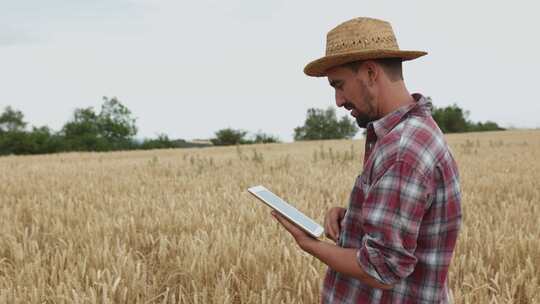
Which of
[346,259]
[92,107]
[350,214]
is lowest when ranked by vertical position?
[346,259]

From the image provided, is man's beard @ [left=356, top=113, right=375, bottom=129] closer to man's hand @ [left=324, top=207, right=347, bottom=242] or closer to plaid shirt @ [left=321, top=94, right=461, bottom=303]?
plaid shirt @ [left=321, top=94, right=461, bottom=303]

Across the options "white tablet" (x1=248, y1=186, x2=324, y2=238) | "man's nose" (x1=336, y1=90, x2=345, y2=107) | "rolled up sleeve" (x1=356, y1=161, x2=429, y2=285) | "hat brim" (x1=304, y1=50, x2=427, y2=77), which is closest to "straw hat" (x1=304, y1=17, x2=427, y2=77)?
"hat brim" (x1=304, y1=50, x2=427, y2=77)

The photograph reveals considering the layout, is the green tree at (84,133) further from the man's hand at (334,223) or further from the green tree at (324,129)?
the man's hand at (334,223)

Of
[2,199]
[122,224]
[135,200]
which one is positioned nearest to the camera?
[122,224]

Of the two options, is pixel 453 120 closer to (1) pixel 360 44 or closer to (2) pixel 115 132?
(2) pixel 115 132

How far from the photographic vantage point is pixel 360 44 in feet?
4.83

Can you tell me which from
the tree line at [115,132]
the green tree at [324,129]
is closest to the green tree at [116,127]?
the tree line at [115,132]

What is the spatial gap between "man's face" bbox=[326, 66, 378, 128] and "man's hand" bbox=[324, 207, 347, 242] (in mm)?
451

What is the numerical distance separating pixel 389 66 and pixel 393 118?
19 centimetres

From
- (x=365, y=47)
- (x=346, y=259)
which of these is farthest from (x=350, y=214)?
(x=365, y=47)

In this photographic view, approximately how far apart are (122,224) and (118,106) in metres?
80.4

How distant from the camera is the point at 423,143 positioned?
1.36 m

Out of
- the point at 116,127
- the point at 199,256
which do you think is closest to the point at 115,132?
the point at 116,127

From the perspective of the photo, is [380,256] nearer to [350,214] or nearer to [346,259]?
[346,259]
